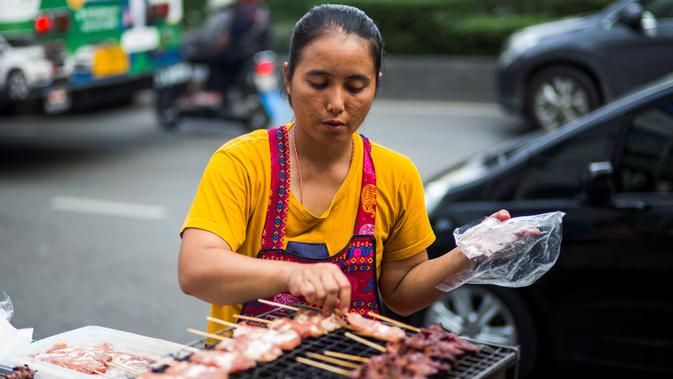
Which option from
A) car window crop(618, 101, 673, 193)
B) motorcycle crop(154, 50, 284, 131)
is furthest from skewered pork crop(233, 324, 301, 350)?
motorcycle crop(154, 50, 284, 131)

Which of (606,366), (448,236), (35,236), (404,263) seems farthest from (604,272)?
(35,236)

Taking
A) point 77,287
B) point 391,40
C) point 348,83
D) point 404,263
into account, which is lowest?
point 77,287

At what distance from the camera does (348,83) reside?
232 centimetres

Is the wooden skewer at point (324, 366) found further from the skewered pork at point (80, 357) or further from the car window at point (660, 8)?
the car window at point (660, 8)

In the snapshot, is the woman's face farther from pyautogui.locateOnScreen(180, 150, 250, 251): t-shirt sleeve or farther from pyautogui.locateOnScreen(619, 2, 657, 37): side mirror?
pyautogui.locateOnScreen(619, 2, 657, 37): side mirror

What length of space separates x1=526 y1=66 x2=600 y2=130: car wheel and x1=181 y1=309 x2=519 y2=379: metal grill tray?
853cm

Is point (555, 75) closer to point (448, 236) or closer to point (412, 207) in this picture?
point (448, 236)

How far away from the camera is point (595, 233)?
454cm

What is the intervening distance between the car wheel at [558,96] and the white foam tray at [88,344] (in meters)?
8.43

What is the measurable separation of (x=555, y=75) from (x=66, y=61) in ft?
16.9

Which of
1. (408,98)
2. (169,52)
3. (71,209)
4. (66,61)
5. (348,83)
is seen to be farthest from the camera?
(408,98)

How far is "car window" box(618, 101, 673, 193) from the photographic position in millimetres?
4586

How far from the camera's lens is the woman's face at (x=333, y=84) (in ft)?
7.57

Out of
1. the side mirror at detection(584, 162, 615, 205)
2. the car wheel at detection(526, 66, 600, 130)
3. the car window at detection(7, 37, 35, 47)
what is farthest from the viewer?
the car wheel at detection(526, 66, 600, 130)
